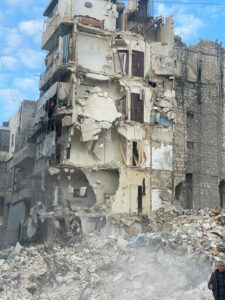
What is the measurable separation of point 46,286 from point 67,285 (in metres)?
1.02

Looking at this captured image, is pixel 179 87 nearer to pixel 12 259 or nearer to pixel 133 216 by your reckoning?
pixel 133 216

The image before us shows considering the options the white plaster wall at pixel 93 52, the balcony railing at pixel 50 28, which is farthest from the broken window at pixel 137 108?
the balcony railing at pixel 50 28

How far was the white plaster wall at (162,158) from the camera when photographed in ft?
95.8

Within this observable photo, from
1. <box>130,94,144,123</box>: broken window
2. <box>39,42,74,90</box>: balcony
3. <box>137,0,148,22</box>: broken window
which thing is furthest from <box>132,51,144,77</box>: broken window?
<box>39,42,74,90</box>: balcony

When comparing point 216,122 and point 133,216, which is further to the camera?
point 216,122

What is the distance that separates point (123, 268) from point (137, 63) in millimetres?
17031

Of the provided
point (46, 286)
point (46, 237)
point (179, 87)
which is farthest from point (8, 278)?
point (179, 87)

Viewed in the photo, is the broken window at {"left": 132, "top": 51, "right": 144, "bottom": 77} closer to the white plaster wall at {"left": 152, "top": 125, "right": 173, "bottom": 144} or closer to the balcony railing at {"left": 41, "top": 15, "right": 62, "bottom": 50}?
the white plaster wall at {"left": 152, "top": 125, "right": 173, "bottom": 144}

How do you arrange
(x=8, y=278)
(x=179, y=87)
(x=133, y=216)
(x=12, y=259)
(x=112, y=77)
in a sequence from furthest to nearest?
(x=179, y=87) → (x=112, y=77) → (x=133, y=216) → (x=12, y=259) → (x=8, y=278)

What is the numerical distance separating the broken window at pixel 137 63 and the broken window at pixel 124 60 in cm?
40

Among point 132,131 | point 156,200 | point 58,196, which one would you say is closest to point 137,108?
point 132,131

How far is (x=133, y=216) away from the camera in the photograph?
88.5 ft

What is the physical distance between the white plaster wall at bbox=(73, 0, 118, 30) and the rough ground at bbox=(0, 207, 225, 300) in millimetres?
14658

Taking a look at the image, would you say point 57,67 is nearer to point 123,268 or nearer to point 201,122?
point 201,122
